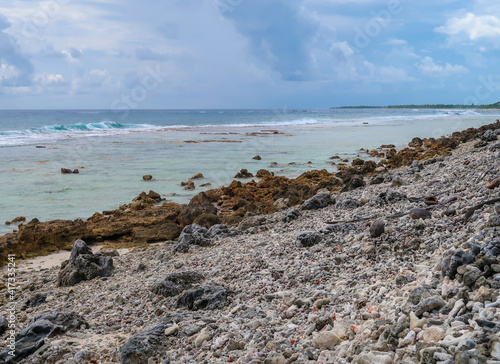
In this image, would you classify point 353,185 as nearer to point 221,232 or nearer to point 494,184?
point 221,232

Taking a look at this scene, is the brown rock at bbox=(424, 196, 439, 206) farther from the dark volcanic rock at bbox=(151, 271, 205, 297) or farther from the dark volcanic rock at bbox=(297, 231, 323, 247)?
the dark volcanic rock at bbox=(151, 271, 205, 297)

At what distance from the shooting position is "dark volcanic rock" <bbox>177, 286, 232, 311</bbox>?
4.89 metres

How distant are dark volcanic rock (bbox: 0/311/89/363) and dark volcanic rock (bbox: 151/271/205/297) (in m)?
0.97

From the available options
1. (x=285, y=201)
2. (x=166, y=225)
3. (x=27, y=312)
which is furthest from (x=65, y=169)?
(x=27, y=312)

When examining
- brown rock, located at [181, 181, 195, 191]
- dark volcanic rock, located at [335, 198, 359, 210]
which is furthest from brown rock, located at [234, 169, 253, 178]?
dark volcanic rock, located at [335, 198, 359, 210]

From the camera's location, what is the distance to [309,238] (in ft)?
20.7

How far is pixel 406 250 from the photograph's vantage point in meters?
5.03

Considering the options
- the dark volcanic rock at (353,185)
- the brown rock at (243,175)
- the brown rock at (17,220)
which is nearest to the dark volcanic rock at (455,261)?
the dark volcanic rock at (353,185)

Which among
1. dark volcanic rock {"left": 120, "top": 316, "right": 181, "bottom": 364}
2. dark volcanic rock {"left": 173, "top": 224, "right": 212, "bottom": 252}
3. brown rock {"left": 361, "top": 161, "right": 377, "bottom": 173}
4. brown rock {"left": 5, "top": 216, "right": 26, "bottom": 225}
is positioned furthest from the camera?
brown rock {"left": 361, "top": 161, "right": 377, "bottom": 173}

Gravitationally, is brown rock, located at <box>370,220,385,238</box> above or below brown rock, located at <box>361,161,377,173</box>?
above

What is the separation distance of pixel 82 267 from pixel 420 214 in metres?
5.32

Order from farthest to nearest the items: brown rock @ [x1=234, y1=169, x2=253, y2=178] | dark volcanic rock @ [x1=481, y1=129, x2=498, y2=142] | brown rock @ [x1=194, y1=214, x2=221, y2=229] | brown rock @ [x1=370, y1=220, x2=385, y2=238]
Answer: brown rock @ [x1=234, y1=169, x2=253, y2=178], dark volcanic rock @ [x1=481, y1=129, x2=498, y2=142], brown rock @ [x1=194, y1=214, x2=221, y2=229], brown rock @ [x1=370, y1=220, x2=385, y2=238]

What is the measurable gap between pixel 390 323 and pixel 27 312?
5.03 metres

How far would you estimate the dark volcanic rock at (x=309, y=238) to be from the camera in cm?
626
